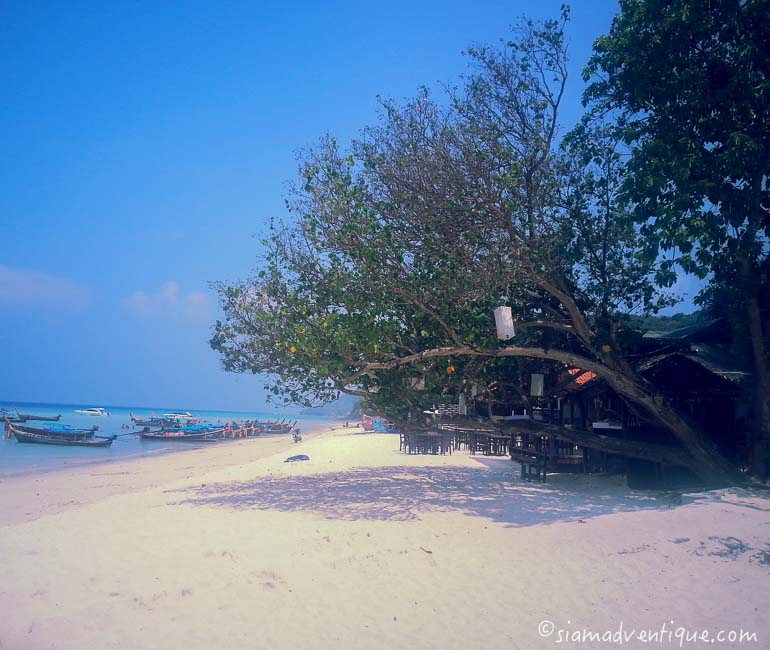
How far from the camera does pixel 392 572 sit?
6266 mm

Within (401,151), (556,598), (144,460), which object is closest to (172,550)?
(556,598)

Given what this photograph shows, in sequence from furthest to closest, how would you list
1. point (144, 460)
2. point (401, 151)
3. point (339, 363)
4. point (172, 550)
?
point (144, 460), point (401, 151), point (339, 363), point (172, 550)

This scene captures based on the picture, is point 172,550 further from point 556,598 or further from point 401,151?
point 401,151

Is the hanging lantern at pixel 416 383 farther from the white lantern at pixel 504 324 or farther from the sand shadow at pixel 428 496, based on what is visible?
the white lantern at pixel 504 324

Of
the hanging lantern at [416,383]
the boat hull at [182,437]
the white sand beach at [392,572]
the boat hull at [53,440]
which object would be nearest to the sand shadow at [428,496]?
the white sand beach at [392,572]

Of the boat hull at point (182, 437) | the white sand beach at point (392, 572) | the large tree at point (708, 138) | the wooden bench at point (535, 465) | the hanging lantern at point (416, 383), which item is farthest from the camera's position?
the boat hull at point (182, 437)

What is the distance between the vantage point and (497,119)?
11.1m

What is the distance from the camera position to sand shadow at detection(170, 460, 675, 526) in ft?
30.2

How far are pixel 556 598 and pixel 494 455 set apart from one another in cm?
1534

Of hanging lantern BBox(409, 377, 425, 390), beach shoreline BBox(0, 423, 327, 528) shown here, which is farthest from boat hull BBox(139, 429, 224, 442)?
hanging lantern BBox(409, 377, 425, 390)

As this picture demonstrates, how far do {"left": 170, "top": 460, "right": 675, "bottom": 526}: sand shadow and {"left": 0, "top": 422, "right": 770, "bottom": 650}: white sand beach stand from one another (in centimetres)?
10

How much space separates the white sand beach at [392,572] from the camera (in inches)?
186

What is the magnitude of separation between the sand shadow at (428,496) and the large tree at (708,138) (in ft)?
10.7

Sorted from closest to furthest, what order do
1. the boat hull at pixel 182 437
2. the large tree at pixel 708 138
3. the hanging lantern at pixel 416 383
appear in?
the large tree at pixel 708 138
the hanging lantern at pixel 416 383
the boat hull at pixel 182 437
